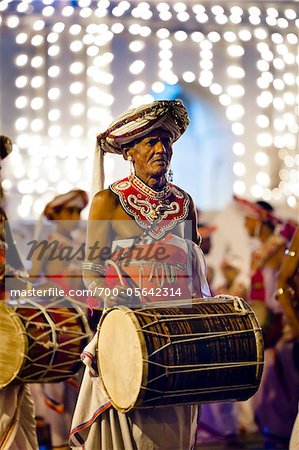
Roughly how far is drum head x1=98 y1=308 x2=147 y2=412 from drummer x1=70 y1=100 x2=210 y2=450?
0.09 meters

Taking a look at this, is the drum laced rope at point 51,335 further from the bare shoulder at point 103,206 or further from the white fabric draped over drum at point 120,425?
the bare shoulder at point 103,206

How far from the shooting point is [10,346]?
4.55 metres

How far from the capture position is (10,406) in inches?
188

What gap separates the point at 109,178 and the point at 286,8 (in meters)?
2.09

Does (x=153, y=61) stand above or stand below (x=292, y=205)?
above

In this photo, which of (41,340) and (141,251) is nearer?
(141,251)

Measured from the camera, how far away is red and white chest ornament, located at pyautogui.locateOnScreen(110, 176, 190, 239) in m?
4.03

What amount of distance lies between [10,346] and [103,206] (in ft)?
3.28

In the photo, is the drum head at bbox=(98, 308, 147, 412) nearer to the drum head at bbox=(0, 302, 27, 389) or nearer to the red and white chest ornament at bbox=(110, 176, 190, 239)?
the red and white chest ornament at bbox=(110, 176, 190, 239)

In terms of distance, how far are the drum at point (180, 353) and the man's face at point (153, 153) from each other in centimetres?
62

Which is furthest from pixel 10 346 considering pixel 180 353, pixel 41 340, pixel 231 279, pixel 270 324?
→ pixel 231 279

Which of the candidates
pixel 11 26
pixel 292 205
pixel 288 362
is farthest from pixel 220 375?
pixel 292 205

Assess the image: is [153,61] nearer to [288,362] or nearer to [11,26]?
[11,26]

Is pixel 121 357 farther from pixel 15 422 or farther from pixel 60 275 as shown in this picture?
pixel 60 275
